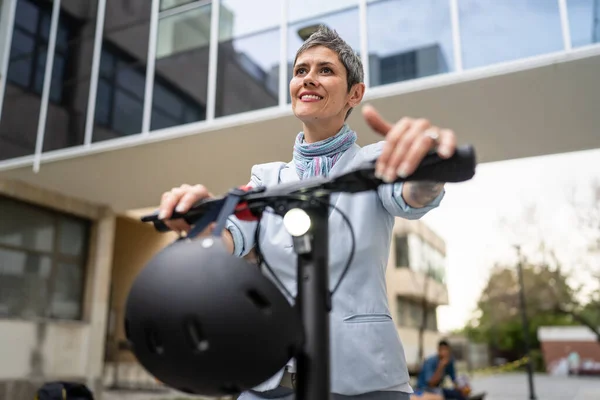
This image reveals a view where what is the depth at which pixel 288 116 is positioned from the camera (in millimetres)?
6594

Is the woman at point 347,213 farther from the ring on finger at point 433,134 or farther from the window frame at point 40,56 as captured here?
the window frame at point 40,56

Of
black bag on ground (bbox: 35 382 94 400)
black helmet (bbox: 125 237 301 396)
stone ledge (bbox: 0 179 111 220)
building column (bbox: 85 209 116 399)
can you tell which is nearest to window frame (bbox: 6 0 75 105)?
stone ledge (bbox: 0 179 111 220)

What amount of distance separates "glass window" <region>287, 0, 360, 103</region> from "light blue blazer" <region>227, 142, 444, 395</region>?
5889 mm

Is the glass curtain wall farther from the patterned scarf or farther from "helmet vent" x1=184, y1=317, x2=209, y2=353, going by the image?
"helmet vent" x1=184, y1=317, x2=209, y2=353

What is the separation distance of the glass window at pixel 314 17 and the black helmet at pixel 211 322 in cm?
632

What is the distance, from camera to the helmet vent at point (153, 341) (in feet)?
2.64

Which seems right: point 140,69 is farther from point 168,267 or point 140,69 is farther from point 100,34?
point 168,267

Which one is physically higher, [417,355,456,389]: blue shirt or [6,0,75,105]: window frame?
[6,0,75,105]: window frame

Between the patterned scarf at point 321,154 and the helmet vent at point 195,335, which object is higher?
the patterned scarf at point 321,154

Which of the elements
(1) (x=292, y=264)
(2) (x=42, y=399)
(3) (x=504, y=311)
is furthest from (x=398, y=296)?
(1) (x=292, y=264)

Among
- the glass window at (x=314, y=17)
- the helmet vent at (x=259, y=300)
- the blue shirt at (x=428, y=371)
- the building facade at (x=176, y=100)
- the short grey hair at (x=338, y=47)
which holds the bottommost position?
the blue shirt at (x=428, y=371)

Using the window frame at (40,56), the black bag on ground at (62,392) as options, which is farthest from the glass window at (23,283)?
the black bag on ground at (62,392)

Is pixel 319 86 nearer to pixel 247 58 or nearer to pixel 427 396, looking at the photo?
pixel 427 396

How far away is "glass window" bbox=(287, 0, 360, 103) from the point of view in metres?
6.93
